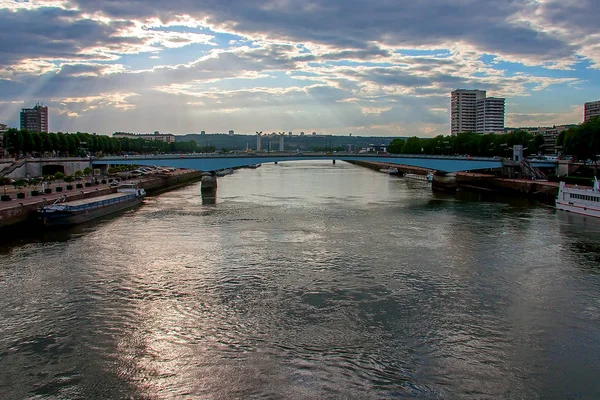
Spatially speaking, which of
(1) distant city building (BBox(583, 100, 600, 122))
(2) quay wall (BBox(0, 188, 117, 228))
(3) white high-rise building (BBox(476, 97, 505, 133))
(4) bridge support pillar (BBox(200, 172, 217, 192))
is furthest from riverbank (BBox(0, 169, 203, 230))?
(3) white high-rise building (BBox(476, 97, 505, 133))

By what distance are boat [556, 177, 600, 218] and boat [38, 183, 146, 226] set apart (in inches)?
929

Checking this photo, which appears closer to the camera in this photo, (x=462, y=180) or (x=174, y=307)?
(x=174, y=307)

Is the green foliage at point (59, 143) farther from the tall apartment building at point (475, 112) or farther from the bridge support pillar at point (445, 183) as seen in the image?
the tall apartment building at point (475, 112)

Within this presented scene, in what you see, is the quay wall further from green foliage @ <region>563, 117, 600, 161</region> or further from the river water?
green foliage @ <region>563, 117, 600, 161</region>

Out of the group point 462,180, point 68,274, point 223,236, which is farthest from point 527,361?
point 462,180

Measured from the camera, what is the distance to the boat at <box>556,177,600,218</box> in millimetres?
26453

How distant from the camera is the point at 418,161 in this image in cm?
4338

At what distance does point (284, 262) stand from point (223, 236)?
4.94 m

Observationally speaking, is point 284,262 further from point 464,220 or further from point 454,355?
point 464,220

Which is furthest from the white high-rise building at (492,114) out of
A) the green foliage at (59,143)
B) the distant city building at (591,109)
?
the green foliage at (59,143)

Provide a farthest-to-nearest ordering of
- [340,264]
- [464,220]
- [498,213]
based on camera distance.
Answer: [498,213]
[464,220]
[340,264]

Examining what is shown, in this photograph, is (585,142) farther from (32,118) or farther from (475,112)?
(32,118)

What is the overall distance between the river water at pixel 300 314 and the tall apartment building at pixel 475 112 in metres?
113

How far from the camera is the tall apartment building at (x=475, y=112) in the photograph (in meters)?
127
